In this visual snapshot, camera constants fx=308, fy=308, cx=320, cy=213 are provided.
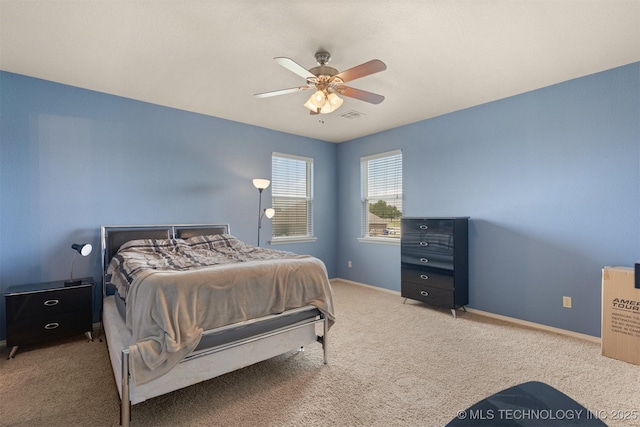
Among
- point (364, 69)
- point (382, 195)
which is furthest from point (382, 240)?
point (364, 69)

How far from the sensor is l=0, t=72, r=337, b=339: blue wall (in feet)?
9.70

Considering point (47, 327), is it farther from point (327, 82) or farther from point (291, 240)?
point (327, 82)

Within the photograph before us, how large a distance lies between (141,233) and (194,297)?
2076 mm

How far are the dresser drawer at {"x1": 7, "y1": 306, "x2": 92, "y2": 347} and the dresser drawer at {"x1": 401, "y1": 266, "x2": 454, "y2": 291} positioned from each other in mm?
3586

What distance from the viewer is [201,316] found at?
189 centimetres

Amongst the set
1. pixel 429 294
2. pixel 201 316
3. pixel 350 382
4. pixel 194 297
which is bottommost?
pixel 350 382

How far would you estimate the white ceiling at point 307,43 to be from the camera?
2029 mm

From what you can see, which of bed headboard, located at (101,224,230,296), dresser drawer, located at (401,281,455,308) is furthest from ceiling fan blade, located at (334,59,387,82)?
dresser drawer, located at (401,281,455,308)

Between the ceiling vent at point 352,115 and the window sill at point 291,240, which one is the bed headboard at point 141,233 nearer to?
the window sill at point 291,240

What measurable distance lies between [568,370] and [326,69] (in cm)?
297

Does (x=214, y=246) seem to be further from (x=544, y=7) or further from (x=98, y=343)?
(x=544, y=7)

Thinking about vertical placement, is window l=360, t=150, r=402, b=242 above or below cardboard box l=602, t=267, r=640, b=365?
above

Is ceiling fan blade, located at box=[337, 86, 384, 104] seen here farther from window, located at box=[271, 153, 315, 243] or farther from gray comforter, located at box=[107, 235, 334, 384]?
window, located at box=[271, 153, 315, 243]

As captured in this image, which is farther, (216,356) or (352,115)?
(352,115)
